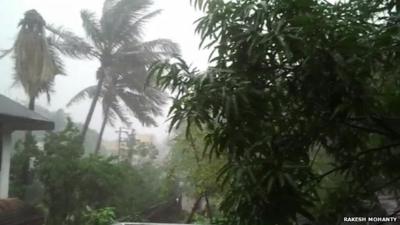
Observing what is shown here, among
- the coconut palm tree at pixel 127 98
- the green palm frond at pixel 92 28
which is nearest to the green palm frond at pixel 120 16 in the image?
the green palm frond at pixel 92 28

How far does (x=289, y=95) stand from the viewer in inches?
56.4

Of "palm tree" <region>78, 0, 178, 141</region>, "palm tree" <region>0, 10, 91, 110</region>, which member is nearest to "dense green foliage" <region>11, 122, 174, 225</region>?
"palm tree" <region>0, 10, 91, 110</region>

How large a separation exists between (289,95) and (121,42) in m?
9.39

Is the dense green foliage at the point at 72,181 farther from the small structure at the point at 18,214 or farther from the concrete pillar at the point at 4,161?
the concrete pillar at the point at 4,161

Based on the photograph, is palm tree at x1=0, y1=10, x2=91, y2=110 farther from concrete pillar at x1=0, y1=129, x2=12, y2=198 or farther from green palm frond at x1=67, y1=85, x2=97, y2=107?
concrete pillar at x1=0, y1=129, x2=12, y2=198

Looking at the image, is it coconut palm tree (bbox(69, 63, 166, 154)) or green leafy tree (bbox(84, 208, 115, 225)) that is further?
coconut palm tree (bbox(69, 63, 166, 154))

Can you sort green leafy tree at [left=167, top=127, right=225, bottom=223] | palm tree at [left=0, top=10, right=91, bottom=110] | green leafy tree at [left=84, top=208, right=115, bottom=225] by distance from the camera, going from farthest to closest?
1. palm tree at [left=0, top=10, right=91, bottom=110]
2. green leafy tree at [left=84, top=208, right=115, bottom=225]
3. green leafy tree at [left=167, top=127, right=225, bottom=223]

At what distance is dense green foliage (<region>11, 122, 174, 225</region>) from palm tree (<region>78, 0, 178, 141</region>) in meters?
3.44

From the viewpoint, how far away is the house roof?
521 centimetres

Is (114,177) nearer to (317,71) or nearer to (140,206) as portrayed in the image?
(140,206)

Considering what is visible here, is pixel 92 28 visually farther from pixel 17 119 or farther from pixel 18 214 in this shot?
pixel 18 214

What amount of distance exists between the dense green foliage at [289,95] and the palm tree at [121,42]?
8.69 m

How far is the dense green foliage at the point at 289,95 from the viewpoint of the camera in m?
1.24

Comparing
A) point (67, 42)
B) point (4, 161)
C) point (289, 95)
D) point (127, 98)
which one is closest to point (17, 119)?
point (4, 161)
